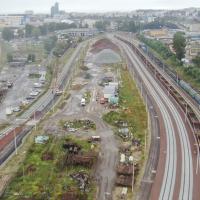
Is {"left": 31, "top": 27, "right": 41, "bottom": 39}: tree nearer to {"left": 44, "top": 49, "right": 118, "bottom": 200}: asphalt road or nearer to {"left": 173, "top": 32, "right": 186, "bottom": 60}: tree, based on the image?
{"left": 173, "top": 32, "right": 186, "bottom": 60}: tree

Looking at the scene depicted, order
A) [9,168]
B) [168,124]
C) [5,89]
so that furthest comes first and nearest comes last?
1. [5,89]
2. [168,124]
3. [9,168]

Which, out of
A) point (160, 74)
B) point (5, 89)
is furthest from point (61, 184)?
point (160, 74)

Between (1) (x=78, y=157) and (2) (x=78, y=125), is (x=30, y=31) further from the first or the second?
(1) (x=78, y=157)

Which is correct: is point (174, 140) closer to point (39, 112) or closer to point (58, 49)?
point (39, 112)

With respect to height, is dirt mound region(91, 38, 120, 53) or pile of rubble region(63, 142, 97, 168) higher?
dirt mound region(91, 38, 120, 53)

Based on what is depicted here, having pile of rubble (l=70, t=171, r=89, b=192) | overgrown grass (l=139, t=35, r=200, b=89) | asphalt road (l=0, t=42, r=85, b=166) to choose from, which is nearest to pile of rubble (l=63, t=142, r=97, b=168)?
pile of rubble (l=70, t=171, r=89, b=192)

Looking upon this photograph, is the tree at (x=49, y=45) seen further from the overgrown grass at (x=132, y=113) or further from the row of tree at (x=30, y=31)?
the overgrown grass at (x=132, y=113)

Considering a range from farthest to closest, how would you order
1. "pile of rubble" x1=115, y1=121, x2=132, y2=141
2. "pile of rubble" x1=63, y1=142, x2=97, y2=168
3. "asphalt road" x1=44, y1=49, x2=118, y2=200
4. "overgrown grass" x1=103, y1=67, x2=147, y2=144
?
"overgrown grass" x1=103, y1=67, x2=147, y2=144
"pile of rubble" x1=115, y1=121, x2=132, y2=141
"pile of rubble" x1=63, y1=142, x2=97, y2=168
"asphalt road" x1=44, y1=49, x2=118, y2=200
